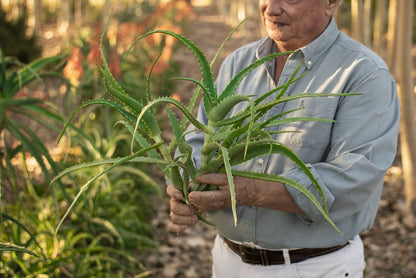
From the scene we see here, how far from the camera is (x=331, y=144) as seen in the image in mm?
1735

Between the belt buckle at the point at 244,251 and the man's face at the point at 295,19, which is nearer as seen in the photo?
the man's face at the point at 295,19

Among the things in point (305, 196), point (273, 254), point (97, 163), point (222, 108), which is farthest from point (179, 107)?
point (273, 254)

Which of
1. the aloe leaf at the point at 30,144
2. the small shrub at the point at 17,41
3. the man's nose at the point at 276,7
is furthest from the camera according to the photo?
the small shrub at the point at 17,41

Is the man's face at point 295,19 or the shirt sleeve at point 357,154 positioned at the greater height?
the man's face at point 295,19

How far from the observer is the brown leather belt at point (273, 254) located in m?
1.84

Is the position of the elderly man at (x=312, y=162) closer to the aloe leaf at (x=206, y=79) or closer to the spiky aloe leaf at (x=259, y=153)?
the spiky aloe leaf at (x=259, y=153)

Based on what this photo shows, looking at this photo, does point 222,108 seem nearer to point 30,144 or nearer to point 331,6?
point 331,6

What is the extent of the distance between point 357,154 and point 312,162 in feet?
0.66

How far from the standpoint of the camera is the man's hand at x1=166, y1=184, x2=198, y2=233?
64.4 inches

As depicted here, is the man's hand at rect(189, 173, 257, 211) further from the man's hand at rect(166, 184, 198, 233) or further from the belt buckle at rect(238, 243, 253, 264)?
the belt buckle at rect(238, 243, 253, 264)

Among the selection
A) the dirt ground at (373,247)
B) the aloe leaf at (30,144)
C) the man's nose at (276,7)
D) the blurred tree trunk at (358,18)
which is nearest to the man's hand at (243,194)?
the man's nose at (276,7)

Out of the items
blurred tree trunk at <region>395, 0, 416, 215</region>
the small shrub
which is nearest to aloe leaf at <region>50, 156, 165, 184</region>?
blurred tree trunk at <region>395, 0, 416, 215</region>

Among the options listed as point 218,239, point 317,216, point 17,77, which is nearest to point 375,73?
point 317,216

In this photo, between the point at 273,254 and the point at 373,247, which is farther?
the point at 373,247
